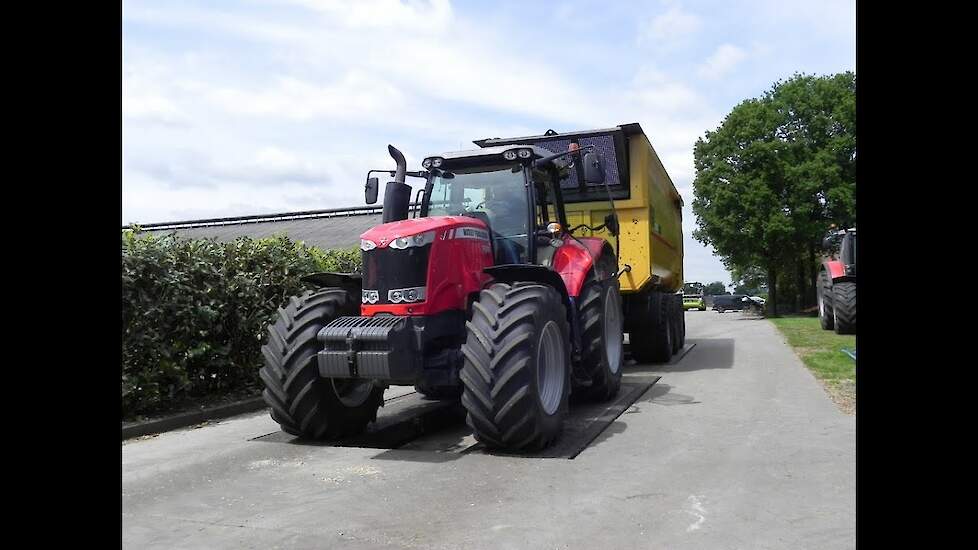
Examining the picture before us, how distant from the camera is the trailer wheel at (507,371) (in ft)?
18.4

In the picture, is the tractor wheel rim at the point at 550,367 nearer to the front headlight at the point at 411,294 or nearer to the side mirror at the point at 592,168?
the front headlight at the point at 411,294

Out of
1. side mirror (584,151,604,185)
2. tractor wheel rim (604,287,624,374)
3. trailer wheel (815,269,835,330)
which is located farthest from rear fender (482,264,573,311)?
trailer wheel (815,269,835,330)

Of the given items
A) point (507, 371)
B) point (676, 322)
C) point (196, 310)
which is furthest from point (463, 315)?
point (676, 322)

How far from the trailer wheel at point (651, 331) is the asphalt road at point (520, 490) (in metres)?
4.28

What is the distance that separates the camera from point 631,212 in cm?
1073

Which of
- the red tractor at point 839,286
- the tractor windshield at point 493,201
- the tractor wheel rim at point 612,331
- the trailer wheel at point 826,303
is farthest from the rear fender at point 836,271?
the tractor windshield at point 493,201

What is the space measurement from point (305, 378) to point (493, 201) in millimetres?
2548

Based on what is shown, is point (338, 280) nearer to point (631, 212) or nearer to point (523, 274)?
point (523, 274)
